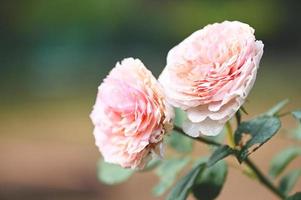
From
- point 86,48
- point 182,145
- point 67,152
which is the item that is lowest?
point 182,145

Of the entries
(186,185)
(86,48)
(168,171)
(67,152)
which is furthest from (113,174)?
(86,48)

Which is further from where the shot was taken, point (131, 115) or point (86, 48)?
point (86, 48)

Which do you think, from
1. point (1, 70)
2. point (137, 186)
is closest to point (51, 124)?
point (1, 70)

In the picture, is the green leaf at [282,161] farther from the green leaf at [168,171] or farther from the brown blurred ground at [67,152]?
the brown blurred ground at [67,152]

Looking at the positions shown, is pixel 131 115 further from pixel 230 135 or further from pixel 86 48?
pixel 86 48

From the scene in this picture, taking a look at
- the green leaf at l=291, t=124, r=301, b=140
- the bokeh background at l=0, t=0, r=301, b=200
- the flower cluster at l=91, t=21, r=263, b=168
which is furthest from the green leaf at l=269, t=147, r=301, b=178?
the bokeh background at l=0, t=0, r=301, b=200
